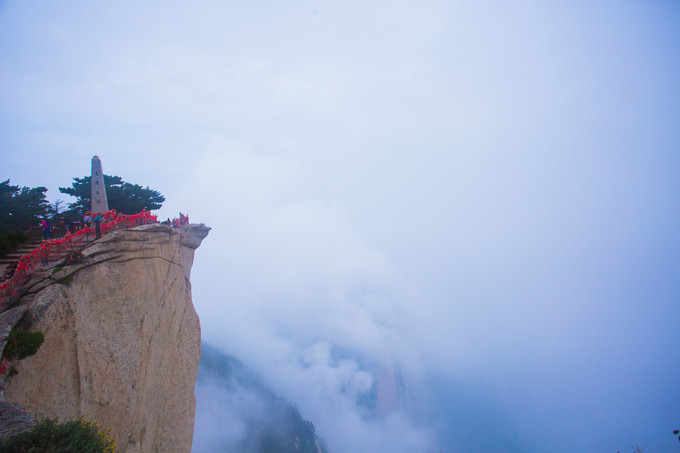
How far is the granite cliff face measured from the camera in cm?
1330

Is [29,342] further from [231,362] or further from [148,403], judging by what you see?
[231,362]

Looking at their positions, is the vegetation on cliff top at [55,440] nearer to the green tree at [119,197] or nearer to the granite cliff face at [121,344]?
the granite cliff face at [121,344]

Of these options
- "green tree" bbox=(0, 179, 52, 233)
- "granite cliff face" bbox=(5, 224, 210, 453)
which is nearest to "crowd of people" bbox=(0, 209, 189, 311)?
"granite cliff face" bbox=(5, 224, 210, 453)

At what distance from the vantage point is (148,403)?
60.5 feet

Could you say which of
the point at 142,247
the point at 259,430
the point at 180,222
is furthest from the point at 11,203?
the point at 259,430

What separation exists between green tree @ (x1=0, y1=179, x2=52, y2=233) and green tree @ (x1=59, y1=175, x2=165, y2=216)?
8.77 ft

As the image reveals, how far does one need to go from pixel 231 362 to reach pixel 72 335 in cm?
7432

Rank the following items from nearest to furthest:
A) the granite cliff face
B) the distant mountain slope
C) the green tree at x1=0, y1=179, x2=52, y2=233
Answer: the granite cliff face, the green tree at x1=0, y1=179, x2=52, y2=233, the distant mountain slope

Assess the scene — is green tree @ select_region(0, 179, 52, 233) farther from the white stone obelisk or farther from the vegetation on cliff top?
the vegetation on cliff top

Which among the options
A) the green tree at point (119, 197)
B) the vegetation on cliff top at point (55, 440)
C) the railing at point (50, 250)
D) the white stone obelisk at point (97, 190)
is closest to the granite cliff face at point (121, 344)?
the railing at point (50, 250)

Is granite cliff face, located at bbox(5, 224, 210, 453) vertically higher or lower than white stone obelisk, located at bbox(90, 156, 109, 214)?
lower

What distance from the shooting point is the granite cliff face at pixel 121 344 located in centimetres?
1330

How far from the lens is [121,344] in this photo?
16.5 metres

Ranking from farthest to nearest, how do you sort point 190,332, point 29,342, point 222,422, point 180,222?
point 222,422 < point 180,222 < point 190,332 < point 29,342
